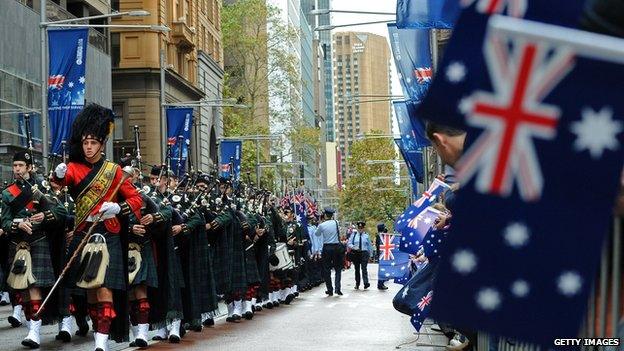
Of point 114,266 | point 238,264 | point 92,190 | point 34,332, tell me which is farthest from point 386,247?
point 92,190

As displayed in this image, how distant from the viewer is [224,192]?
18219mm

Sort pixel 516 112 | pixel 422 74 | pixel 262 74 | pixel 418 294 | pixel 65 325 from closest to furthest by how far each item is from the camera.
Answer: pixel 516 112, pixel 418 294, pixel 65 325, pixel 422 74, pixel 262 74

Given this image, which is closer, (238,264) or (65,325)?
(65,325)

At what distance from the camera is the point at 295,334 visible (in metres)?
14.9

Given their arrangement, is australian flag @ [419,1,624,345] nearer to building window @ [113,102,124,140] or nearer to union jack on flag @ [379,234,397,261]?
union jack on flag @ [379,234,397,261]

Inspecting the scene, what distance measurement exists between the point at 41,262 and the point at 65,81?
13815 mm

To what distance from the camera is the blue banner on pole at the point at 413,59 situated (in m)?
19.0

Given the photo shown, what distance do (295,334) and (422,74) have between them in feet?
17.9

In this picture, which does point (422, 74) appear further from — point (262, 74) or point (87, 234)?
point (262, 74)

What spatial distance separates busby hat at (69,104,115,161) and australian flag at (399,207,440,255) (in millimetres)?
3199

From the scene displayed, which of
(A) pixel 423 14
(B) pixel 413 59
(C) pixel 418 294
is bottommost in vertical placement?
(C) pixel 418 294

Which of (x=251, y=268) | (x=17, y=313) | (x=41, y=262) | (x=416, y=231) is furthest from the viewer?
(x=251, y=268)

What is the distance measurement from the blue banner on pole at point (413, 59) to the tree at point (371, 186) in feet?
273

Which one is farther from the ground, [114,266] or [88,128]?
[88,128]
